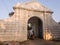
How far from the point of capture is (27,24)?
1998cm

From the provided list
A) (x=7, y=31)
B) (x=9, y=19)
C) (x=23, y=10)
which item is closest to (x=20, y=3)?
(x=23, y=10)

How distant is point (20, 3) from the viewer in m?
19.1

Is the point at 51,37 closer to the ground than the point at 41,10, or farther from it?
closer to the ground

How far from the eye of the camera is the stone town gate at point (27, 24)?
18.0 m

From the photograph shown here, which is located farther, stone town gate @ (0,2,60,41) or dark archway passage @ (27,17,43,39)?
dark archway passage @ (27,17,43,39)

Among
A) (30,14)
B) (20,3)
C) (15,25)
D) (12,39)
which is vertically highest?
(20,3)

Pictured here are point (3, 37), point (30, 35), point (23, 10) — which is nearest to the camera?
point (3, 37)

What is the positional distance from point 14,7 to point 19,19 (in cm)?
137

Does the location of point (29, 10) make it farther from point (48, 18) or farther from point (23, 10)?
point (48, 18)

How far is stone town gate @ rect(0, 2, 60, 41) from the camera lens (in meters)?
18.0

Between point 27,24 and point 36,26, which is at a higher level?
point 27,24

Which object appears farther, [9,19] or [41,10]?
[41,10]

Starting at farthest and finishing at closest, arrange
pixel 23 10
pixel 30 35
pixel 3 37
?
pixel 30 35, pixel 23 10, pixel 3 37

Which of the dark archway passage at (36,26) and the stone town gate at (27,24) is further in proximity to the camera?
the dark archway passage at (36,26)
